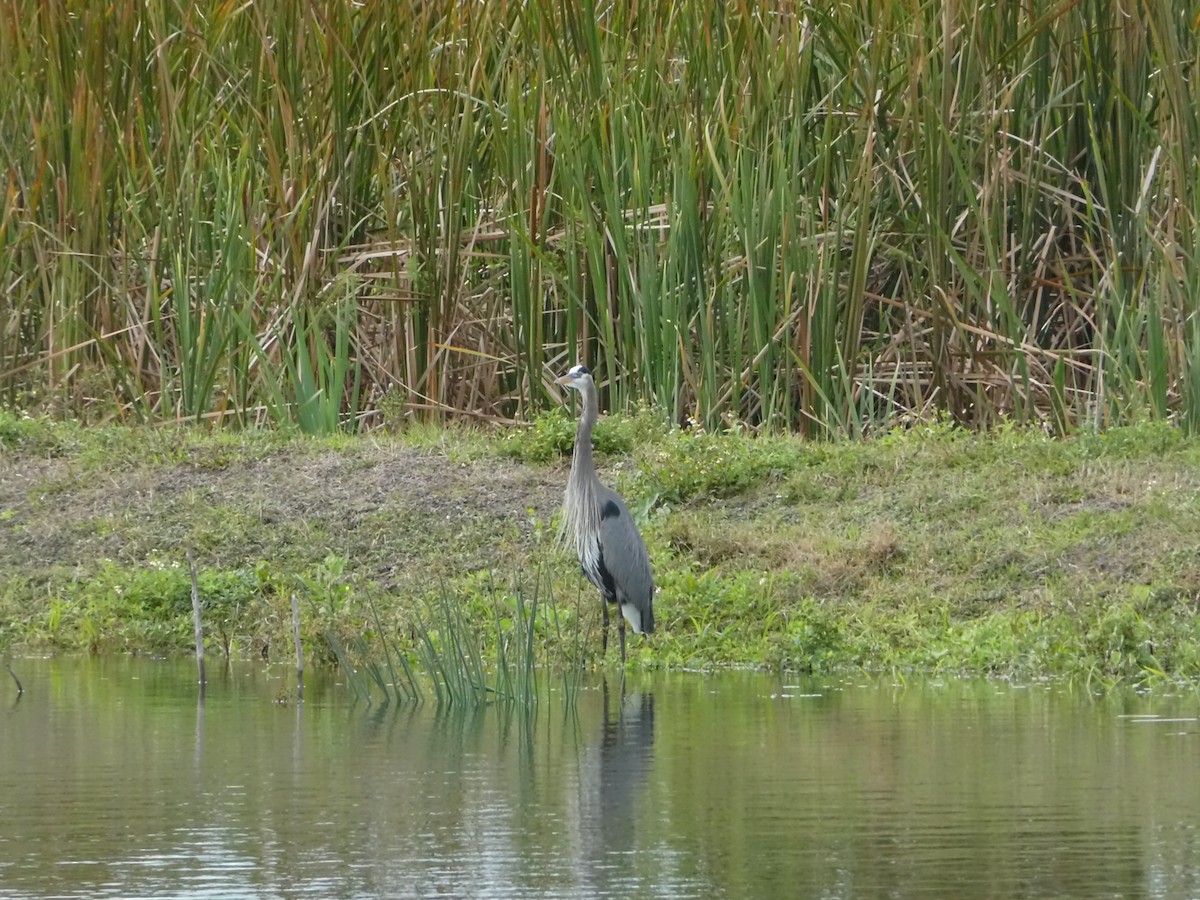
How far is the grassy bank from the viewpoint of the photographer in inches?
355

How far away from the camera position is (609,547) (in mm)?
9281

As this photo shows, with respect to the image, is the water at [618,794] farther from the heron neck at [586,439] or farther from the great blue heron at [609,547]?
the heron neck at [586,439]

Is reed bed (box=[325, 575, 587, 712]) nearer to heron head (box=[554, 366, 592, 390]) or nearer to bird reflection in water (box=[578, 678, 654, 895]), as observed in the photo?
bird reflection in water (box=[578, 678, 654, 895])

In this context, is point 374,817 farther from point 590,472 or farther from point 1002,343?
point 1002,343

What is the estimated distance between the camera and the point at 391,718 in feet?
25.1

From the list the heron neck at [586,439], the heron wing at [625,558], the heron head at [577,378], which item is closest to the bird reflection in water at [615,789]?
the heron wing at [625,558]

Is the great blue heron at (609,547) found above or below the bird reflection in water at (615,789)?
above

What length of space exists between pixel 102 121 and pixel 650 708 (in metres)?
6.38

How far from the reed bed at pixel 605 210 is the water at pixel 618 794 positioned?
353 centimetres

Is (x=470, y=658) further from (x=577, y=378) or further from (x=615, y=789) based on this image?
(x=577, y=378)

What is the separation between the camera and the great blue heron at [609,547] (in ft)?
30.1

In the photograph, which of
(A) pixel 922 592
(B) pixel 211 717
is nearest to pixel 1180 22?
(A) pixel 922 592

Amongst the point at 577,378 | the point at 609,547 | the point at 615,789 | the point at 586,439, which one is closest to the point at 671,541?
the point at 586,439

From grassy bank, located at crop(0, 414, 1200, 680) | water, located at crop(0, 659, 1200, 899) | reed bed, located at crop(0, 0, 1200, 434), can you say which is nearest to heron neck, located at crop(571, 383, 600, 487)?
grassy bank, located at crop(0, 414, 1200, 680)
